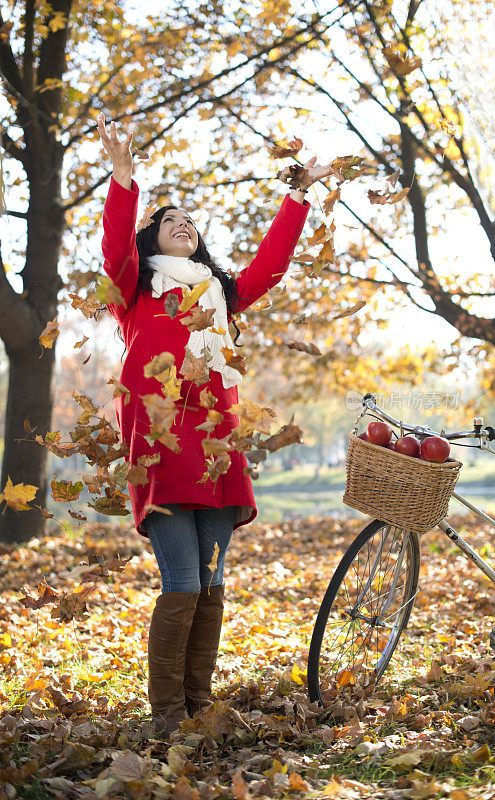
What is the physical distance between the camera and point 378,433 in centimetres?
253

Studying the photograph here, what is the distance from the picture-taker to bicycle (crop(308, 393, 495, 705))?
2.82 meters

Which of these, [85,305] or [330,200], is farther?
[330,200]

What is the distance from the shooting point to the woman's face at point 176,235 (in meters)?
2.71

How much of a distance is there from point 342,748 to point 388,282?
5.91 metres

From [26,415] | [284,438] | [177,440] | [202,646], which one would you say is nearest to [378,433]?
[284,438]

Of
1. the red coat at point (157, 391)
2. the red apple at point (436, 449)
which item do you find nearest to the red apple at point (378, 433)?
the red apple at point (436, 449)

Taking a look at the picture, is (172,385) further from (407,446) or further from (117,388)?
(407,446)

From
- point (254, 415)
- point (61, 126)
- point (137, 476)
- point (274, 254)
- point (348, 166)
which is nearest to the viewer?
point (254, 415)

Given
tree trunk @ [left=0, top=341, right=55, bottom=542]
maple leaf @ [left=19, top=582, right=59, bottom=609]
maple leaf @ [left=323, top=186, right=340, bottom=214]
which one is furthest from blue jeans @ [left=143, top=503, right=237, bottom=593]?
tree trunk @ [left=0, top=341, right=55, bottom=542]

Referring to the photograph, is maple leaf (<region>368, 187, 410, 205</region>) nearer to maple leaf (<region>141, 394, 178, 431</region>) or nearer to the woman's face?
the woman's face

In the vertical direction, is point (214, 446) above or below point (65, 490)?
above

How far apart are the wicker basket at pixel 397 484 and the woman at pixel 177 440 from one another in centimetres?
42

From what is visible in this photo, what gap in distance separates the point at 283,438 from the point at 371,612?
1.27 metres

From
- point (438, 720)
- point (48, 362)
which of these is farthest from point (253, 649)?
point (48, 362)
